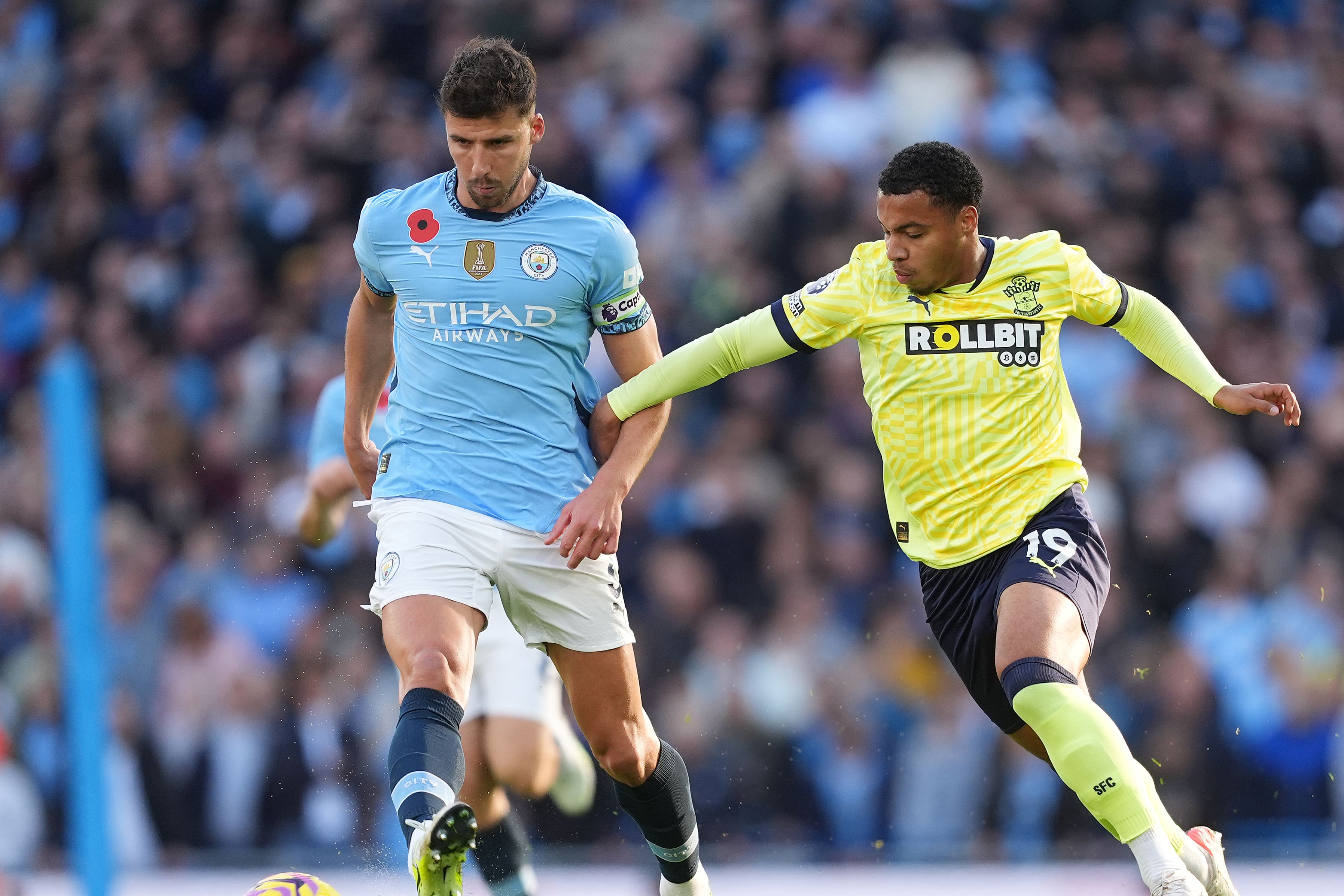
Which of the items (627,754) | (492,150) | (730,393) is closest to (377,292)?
→ (492,150)

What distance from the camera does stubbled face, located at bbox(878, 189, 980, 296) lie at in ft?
16.9

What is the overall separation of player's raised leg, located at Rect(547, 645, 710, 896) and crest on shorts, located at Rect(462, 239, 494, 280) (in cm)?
122

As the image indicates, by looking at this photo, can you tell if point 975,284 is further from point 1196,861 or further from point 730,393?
point 730,393

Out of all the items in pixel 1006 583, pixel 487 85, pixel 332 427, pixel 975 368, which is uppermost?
pixel 487 85

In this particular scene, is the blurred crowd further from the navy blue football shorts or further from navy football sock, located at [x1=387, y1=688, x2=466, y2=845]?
navy football sock, located at [x1=387, y1=688, x2=466, y2=845]

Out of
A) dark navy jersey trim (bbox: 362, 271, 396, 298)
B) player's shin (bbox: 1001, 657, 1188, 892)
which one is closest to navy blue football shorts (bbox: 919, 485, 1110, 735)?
player's shin (bbox: 1001, 657, 1188, 892)

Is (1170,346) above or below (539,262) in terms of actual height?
below

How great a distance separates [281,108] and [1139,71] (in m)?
A: 6.66

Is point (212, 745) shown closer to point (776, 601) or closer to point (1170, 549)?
point (776, 601)

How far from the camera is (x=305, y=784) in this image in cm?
955

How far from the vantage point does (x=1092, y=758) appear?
4730 millimetres

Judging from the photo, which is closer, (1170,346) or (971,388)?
(971,388)

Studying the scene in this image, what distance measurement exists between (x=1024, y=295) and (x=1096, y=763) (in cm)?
148

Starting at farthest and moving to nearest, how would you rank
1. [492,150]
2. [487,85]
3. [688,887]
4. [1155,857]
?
1. [688,887]
2. [492,150]
3. [487,85]
4. [1155,857]
